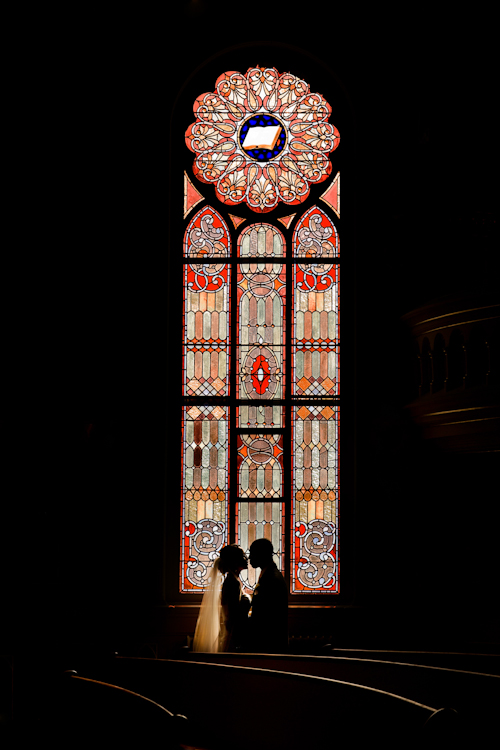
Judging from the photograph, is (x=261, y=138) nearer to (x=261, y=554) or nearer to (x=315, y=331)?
(x=315, y=331)

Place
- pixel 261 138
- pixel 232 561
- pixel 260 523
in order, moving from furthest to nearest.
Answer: pixel 261 138 < pixel 260 523 < pixel 232 561

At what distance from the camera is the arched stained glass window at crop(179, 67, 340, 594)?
8.22m

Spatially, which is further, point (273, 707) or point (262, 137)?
point (262, 137)

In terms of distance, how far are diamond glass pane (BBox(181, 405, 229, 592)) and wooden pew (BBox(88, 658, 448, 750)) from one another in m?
3.34

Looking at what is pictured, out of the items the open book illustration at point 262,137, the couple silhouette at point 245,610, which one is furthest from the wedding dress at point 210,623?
the open book illustration at point 262,137

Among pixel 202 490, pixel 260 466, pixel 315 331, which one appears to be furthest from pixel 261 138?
pixel 202 490

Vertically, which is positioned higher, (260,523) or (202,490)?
(202,490)
